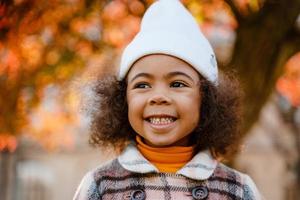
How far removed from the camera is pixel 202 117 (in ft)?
13.3

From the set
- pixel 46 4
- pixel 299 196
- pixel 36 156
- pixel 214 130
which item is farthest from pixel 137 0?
pixel 36 156

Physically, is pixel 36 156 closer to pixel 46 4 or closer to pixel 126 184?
pixel 46 4

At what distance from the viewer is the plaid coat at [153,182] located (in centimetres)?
387

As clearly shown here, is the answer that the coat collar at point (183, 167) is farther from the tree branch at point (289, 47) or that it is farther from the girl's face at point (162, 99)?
the tree branch at point (289, 47)

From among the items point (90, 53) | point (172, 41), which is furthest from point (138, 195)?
point (90, 53)

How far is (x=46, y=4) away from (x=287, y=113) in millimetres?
11076

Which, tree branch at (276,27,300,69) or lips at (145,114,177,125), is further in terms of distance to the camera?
tree branch at (276,27,300,69)

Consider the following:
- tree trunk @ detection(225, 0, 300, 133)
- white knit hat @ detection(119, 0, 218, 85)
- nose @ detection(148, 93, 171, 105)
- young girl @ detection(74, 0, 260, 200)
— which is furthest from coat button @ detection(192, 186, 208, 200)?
tree trunk @ detection(225, 0, 300, 133)

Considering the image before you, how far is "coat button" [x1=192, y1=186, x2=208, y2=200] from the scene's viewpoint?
3.85 m

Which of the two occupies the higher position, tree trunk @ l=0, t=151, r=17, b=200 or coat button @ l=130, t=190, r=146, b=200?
tree trunk @ l=0, t=151, r=17, b=200

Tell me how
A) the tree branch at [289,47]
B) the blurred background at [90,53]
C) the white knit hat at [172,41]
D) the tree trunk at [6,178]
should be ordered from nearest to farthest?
the white knit hat at [172,41]
the blurred background at [90,53]
the tree branch at [289,47]
the tree trunk at [6,178]

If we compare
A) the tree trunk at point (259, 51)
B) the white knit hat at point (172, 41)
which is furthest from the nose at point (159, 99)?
the tree trunk at point (259, 51)

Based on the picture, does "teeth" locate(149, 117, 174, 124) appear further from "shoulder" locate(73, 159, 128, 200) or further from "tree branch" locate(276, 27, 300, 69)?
"tree branch" locate(276, 27, 300, 69)

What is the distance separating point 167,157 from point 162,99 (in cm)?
29
